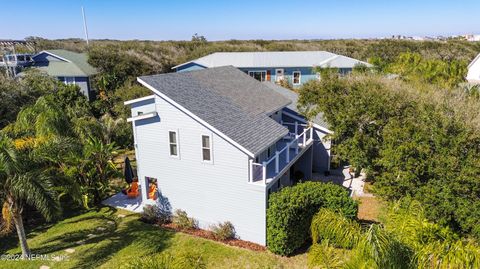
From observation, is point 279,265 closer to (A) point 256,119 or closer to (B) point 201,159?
(B) point 201,159

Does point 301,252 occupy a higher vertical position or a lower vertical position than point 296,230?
lower

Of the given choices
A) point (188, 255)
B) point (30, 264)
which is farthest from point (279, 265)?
point (30, 264)

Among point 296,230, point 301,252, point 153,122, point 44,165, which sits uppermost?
point 153,122

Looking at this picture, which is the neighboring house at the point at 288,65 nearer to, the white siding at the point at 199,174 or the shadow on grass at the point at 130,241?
the white siding at the point at 199,174

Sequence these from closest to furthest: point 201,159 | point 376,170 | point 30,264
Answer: point 30,264, point 201,159, point 376,170

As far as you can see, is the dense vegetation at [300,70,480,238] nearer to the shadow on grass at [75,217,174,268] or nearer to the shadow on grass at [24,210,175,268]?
the shadow on grass at [75,217,174,268]

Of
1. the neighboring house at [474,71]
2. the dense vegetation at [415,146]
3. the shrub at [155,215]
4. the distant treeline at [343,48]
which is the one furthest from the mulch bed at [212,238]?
the distant treeline at [343,48]

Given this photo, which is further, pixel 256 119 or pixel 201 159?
pixel 256 119
